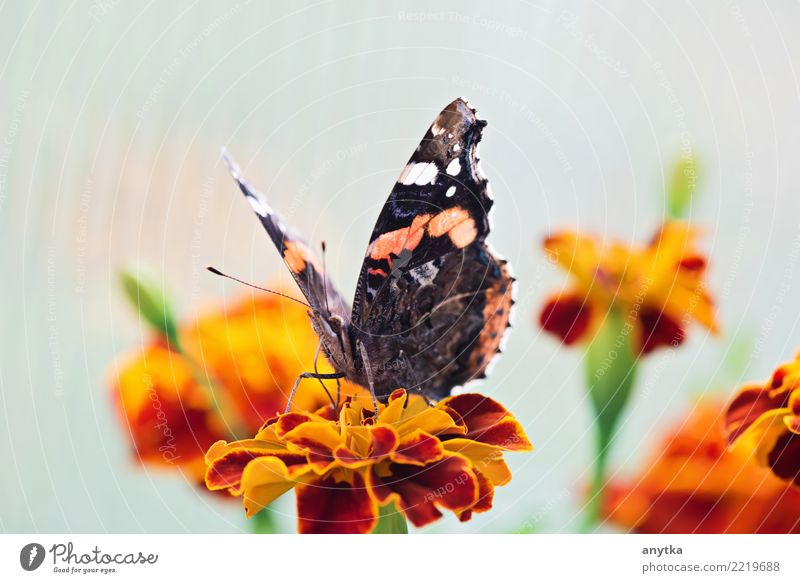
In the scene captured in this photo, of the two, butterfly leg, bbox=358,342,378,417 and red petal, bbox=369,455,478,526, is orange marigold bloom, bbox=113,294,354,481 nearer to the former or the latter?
butterfly leg, bbox=358,342,378,417

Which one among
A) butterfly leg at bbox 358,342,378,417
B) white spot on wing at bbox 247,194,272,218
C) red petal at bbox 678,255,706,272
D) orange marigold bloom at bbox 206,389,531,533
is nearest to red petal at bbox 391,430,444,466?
orange marigold bloom at bbox 206,389,531,533

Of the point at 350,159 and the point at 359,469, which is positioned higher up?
the point at 350,159

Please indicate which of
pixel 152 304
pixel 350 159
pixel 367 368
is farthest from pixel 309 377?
pixel 350 159

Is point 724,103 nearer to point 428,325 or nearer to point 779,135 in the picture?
point 779,135

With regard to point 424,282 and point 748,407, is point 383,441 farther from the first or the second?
point 748,407
